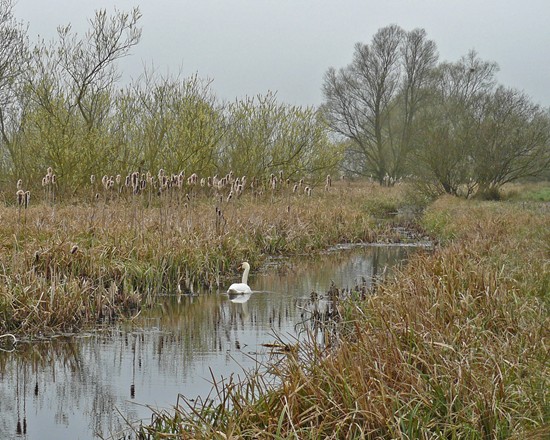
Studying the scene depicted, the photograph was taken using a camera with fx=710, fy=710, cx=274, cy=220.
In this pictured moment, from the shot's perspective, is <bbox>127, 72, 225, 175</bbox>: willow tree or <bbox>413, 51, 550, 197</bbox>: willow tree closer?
<bbox>127, 72, 225, 175</bbox>: willow tree

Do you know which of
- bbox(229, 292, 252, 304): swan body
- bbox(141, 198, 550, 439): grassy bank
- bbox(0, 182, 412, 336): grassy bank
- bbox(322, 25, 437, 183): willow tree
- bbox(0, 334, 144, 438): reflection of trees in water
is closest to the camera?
bbox(141, 198, 550, 439): grassy bank

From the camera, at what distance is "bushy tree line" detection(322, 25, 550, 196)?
27062 millimetres

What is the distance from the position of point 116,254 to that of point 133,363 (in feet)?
11.5

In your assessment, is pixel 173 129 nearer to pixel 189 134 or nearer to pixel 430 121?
pixel 189 134

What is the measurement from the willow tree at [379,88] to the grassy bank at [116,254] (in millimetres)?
22691

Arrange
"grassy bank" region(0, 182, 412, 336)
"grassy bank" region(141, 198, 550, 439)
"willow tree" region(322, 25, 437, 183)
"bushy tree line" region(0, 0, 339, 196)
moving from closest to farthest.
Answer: "grassy bank" region(141, 198, 550, 439) < "grassy bank" region(0, 182, 412, 336) < "bushy tree line" region(0, 0, 339, 196) < "willow tree" region(322, 25, 437, 183)

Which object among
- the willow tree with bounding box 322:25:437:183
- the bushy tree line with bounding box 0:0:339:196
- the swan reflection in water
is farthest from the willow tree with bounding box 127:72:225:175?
the willow tree with bounding box 322:25:437:183

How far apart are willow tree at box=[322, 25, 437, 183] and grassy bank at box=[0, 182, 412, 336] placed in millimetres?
22691

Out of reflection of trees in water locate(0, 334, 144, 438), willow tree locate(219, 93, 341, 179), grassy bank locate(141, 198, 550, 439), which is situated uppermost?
willow tree locate(219, 93, 341, 179)

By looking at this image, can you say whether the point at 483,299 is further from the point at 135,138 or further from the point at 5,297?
the point at 135,138

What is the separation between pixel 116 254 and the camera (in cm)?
991

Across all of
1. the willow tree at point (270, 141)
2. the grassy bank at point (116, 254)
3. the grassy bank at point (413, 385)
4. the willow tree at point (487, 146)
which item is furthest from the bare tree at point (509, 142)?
the grassy bank at point (413, 385)

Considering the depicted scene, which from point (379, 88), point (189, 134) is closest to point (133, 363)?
A: point (189, 134)

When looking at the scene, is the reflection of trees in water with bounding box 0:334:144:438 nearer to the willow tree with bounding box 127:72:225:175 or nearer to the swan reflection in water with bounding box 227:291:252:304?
the swan reflection in water with bounding box 227:291:252:304
